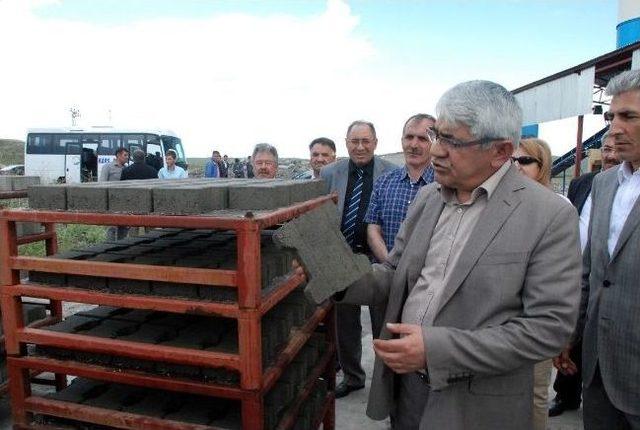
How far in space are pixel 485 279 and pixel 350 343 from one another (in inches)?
106

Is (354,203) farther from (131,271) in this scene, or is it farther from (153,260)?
(131,271)

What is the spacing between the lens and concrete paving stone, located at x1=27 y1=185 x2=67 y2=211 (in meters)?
2.16

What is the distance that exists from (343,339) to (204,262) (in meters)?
2.19

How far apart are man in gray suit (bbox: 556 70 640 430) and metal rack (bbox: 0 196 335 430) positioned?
4.52ft

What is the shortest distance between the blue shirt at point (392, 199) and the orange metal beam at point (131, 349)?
6.68 feet

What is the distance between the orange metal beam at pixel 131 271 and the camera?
76.9 inches

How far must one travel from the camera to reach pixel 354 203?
428 cm

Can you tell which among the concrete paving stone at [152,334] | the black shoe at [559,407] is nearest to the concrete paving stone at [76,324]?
the concrete paving stone at [152,334]

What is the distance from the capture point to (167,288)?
84.8 inches

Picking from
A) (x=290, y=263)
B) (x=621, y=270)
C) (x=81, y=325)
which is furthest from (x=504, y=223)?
(x=81, y=325)

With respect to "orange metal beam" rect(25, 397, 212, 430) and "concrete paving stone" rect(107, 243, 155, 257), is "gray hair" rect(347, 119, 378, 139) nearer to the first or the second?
"concrete paving stone" rect(107, 243, 155, 257)

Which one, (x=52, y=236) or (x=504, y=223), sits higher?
(x=504, y=223)

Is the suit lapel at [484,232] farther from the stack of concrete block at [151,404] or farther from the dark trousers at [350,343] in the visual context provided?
the dark trousers at [350,343]

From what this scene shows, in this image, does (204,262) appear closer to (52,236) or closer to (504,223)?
(504,223)
